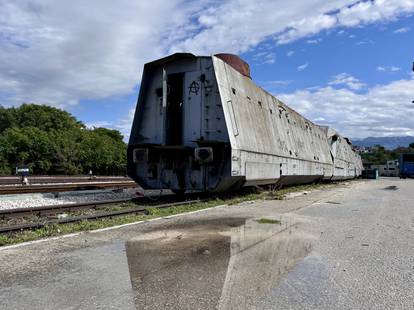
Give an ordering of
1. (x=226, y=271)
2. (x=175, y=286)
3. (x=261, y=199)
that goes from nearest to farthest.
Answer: (x=175, y=286) < (x=226, y=271) < (x=261, y=199)

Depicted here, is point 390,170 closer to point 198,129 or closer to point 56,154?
point 56,154

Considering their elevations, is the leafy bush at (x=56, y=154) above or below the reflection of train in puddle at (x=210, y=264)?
above

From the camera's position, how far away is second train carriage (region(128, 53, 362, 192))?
35.2ft

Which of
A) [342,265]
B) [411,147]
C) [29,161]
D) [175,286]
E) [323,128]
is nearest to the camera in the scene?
[175,286]

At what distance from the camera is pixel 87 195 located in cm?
1205

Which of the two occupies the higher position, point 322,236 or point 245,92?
point 245,92

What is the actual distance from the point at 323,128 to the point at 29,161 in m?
28.3

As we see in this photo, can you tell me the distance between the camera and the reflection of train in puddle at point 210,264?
11.6 feet

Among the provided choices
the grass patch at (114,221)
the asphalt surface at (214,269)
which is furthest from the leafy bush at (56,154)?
the asphalt surface at (214,269)

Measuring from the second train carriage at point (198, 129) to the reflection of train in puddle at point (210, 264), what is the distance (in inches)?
151

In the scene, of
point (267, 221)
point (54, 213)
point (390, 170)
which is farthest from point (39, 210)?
point (390, 170)

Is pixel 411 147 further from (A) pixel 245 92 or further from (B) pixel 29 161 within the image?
(A) pixel 245 92

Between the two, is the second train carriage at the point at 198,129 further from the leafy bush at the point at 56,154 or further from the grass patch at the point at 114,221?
the leafy bush at the point at 56,154

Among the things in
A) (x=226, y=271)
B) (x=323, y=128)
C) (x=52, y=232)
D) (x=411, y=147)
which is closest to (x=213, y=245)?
(x=226, y=271)
